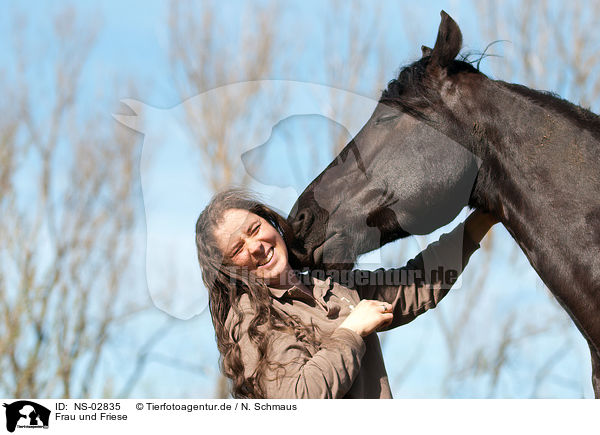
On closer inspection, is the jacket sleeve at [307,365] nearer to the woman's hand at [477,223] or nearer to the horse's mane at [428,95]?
the woman's hand at [477,223]

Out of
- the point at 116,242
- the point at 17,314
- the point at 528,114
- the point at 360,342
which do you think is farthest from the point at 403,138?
the point at 17,314

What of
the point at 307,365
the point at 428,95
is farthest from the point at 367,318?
the point at 428,95

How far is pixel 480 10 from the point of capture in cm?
984

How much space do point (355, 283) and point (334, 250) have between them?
0.58ft

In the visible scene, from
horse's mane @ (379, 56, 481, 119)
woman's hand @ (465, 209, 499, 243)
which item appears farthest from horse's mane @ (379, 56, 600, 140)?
woman's hand @ (465, 209, 499, 243)

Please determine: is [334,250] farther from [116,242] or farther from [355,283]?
[116,242]

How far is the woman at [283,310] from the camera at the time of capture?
2049 millimetres

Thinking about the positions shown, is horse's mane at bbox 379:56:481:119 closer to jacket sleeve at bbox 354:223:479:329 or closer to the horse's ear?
the horse's ear

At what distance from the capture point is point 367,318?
7.10ft
